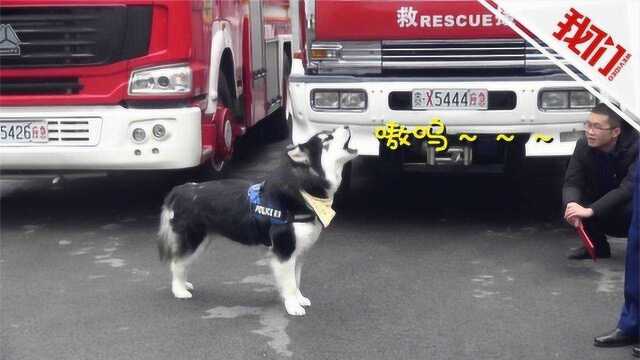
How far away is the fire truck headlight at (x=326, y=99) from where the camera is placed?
7.28 meters

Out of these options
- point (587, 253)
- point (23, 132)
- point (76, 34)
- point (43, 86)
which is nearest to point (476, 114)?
point (587, 253)

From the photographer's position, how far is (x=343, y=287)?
612 centimetres

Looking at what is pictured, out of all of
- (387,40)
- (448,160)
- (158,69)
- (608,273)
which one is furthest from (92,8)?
(608,273)

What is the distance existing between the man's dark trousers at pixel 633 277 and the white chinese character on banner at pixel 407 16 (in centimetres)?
276

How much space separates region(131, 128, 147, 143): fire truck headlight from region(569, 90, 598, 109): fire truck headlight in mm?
2990

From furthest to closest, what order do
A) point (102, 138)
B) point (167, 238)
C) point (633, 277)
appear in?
point (102, 138) < point (167, 238) < point (633, 277)

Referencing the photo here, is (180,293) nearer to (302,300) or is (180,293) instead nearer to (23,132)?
(302,300)

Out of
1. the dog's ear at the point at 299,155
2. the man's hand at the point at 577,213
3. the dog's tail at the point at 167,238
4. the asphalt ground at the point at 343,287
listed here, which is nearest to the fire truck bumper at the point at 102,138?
the asphalt ground at the point at 343,287

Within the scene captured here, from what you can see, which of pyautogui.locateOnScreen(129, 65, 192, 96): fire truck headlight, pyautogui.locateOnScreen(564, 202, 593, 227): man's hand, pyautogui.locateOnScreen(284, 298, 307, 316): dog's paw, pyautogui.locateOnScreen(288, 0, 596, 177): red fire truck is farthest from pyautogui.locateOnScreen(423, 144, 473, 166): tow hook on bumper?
pyautogui.locateOnScreen(284, 298, 307, 316): dog's paw

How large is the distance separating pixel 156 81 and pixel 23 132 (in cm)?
103

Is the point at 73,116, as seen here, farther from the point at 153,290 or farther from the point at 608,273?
the point at 608,273

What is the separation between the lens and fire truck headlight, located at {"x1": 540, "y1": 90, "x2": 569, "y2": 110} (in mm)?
7059

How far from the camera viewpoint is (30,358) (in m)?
5.02

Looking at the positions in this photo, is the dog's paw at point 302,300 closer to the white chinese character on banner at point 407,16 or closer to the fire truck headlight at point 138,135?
the fire truck headlight at point 138,135
